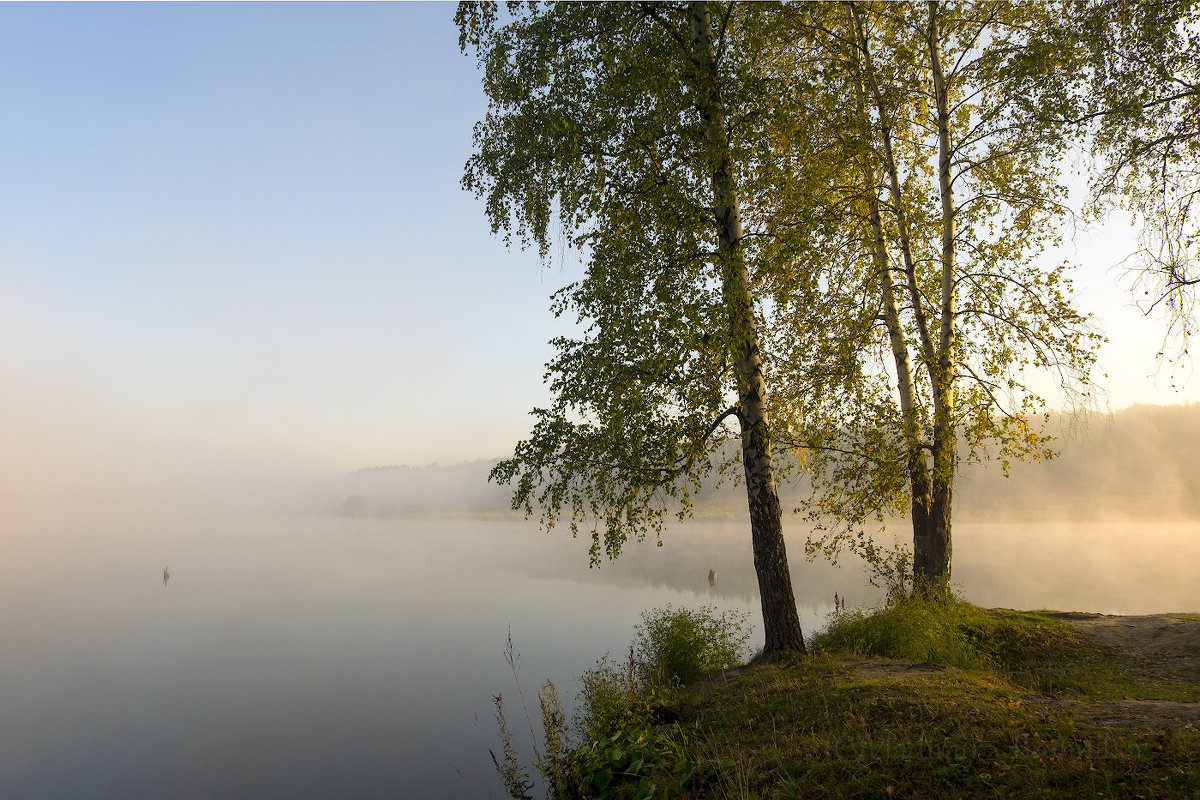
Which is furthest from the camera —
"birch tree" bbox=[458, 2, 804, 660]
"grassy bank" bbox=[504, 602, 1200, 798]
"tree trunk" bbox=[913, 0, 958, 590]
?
"tree trunk" bbox=[913, 0, 958, 590]

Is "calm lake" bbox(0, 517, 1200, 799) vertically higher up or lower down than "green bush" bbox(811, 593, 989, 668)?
lower down

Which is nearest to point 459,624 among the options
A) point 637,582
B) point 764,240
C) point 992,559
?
point 637,582

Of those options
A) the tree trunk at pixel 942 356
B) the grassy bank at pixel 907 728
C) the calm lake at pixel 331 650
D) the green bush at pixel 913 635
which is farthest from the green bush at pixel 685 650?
the tree trunk at pixel 942 356

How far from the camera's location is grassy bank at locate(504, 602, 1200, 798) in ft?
15.5

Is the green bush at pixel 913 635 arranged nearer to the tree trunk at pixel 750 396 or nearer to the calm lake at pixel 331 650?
the tree trunk at pixel 750 396

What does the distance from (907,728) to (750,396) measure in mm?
5746

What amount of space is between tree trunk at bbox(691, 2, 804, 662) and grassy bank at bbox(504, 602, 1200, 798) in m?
0.90

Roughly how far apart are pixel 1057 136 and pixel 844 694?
39.2ft

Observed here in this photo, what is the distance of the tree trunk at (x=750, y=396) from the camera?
34.3ft

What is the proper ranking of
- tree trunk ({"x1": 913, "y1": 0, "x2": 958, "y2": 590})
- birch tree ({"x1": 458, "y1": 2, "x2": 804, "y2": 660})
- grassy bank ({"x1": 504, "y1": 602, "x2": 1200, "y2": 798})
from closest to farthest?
1. grassy bank ({"x1": 504, "y1": 602, "x2": 1200, "y2": 798})
2. birch tree ({"x1": 458, "y1": 2, "x2": 804, "y2": 660})
3. tree trunk ({"x1": 913, "y1": 0, "x2": 958, "y2": 590})

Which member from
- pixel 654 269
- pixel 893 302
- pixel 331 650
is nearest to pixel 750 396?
pixel 654 269

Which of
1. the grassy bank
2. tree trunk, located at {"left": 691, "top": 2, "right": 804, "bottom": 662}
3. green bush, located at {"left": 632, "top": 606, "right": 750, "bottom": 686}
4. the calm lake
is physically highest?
tree trunk, located at {"left": 691, "top": 2, "right": 804, "bottom": 662}

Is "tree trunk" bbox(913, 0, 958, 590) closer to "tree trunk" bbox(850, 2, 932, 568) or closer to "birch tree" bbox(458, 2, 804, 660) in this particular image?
"tree trunk" bbox(850, 2, 932, 568)

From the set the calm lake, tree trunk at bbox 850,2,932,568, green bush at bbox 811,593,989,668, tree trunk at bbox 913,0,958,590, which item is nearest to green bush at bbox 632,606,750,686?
green bush at bbox 811,593,989,668
